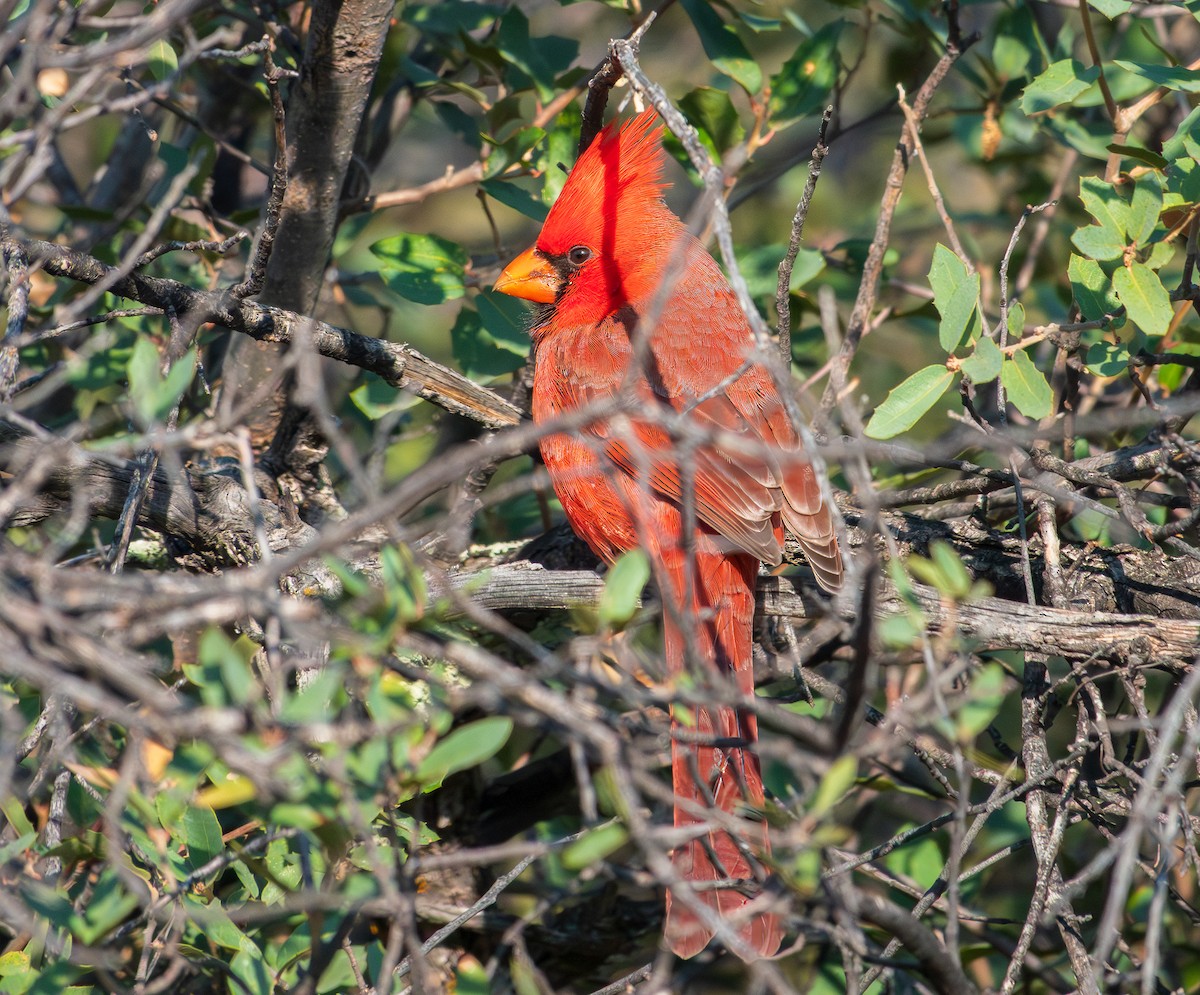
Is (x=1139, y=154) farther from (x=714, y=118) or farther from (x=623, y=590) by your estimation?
(x=623, y=590)

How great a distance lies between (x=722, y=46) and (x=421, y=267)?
3.37ft

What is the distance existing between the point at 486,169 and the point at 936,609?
5.41 feet

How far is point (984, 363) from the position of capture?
7.61ft

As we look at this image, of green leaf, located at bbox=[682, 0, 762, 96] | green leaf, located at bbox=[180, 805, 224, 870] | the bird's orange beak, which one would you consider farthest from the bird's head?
green leaf, located at bbox=[180, 805, 224, 870]

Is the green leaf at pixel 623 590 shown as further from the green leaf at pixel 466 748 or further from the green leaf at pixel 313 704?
the green leaf at pixel 313 704

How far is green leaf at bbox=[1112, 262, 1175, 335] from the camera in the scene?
239cm

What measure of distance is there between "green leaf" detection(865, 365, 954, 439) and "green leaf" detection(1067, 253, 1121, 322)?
438 millimetres

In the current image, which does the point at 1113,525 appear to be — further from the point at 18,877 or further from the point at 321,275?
the point at 18,877

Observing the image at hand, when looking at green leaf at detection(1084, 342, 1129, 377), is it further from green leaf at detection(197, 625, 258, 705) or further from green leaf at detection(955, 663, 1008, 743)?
green leaf at detection(197, 625, 258, 705)

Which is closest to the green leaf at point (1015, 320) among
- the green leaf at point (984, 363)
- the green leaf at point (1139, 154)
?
the green leaf at point (984, 363)

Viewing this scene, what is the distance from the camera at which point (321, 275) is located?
114 inches

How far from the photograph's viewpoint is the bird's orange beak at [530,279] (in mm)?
3293

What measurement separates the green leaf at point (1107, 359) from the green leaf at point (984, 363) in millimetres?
336

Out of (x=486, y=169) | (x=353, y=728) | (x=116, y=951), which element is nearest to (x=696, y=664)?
(x=353, y=728)
